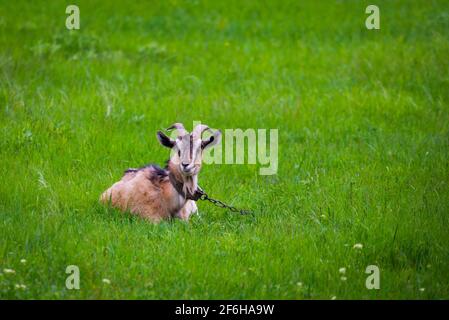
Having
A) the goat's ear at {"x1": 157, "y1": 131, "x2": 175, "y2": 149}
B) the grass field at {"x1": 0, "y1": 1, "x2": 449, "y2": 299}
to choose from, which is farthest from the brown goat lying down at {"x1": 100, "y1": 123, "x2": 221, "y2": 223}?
the grass field at {"x1": 0, "y1": 1, "x2": 449, "y2": 299}

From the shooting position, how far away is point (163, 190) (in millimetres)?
9602

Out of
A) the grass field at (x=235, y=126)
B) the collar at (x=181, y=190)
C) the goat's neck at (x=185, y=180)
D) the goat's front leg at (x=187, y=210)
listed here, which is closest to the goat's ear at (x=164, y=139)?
the goat's neck at (x=185, y=180)

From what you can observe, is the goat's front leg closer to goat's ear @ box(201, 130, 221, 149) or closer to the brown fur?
the brown fur

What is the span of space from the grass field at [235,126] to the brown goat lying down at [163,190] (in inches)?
→ 9.5

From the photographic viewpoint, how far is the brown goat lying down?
9281 mm

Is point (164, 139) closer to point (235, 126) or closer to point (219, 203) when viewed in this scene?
point (219, 203)

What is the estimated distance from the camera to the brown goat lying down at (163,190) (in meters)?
9.28

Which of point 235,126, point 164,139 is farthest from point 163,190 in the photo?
point 235,126

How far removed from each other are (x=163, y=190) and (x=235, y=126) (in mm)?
3575

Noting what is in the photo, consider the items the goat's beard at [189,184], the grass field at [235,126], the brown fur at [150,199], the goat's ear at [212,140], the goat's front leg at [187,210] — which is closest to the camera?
A: the grass field at [235,126]

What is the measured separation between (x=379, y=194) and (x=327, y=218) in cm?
111

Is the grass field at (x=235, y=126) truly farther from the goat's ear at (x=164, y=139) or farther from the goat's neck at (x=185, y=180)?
the goat's ear at (x=164, y=139)

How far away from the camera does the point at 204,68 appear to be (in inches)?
618
